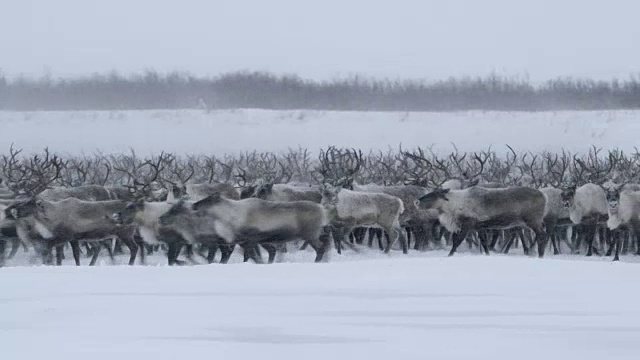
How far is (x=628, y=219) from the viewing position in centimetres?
1772

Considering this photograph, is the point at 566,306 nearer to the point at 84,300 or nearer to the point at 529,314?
the point at 529,314

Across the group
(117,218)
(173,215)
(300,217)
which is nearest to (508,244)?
(300,217)

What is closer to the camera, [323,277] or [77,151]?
[323,277]

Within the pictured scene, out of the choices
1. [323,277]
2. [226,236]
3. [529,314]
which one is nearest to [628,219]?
[226,236]

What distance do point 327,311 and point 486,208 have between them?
369 inches

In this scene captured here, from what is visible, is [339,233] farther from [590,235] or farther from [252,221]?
[590,235]

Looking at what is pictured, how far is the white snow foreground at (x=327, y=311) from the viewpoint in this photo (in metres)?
7.45

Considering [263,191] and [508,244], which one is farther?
[508,244]

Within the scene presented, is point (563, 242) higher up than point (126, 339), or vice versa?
point (126, 339)

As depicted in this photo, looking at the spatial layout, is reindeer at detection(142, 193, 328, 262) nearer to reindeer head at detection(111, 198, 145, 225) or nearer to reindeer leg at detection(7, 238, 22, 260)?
reindeer head at detection(111, 198, 145, 225)

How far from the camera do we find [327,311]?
8953mm

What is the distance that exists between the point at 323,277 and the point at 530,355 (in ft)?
13.3

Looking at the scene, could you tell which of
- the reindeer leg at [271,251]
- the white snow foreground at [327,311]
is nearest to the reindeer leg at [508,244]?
the reindeer leg at [271,251]

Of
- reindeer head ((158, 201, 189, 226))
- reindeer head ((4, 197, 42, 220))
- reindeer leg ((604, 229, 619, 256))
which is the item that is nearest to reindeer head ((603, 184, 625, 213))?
reindeer leg ((604, 229, 619, 256))
